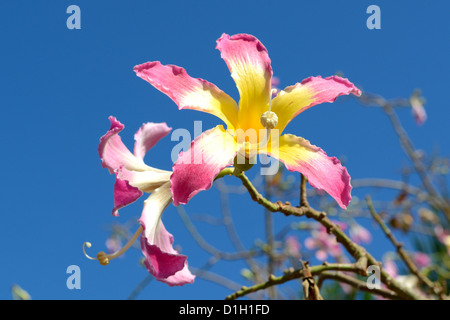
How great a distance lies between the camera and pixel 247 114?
0.85 m

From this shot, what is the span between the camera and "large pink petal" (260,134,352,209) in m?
0.74

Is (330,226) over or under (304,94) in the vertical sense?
under

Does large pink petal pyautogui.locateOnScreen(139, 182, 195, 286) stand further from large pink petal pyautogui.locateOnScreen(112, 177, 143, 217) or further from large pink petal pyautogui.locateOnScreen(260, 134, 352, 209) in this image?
large pink petal pyautogui.locateOnScreen(260, 134, 352, 209)

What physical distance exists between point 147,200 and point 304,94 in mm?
323

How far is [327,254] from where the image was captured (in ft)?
11.7

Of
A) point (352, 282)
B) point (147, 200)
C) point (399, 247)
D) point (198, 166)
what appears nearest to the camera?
point (198, 166)

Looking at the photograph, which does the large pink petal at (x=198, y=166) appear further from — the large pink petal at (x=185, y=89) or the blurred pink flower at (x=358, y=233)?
the blurred pink flower at (x=358, y=233)

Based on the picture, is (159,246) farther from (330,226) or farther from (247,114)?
(330,226)

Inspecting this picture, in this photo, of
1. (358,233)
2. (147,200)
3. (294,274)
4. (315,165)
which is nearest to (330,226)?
(294,274)

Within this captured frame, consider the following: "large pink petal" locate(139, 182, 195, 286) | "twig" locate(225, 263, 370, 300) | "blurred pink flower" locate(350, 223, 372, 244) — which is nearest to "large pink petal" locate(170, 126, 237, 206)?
"large pink petal" locate(139, 182, 195, 286)

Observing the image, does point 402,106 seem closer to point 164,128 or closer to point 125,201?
point 164,128

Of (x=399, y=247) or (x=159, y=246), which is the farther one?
(x=399, y=247)

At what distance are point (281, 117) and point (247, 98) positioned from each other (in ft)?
0.22
